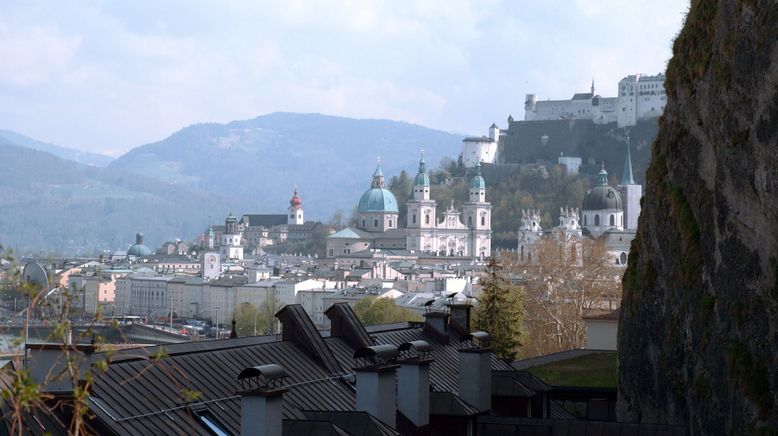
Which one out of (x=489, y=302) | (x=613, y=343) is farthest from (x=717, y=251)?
(x=489, y=302)

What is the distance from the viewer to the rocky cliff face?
13.1m

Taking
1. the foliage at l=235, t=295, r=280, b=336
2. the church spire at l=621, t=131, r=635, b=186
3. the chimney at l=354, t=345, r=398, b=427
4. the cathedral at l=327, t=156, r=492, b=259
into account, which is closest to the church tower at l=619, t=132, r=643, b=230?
the church spire at l=621, t=131, r=635, b=186

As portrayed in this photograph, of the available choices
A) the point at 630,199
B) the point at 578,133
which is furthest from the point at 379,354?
the point at 578,133

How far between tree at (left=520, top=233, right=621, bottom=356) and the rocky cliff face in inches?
1279

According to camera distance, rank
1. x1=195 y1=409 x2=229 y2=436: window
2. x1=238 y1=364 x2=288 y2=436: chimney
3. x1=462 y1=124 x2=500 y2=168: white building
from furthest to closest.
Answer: x1=462 y1=124 x2=500 y2=168: white building
x1=195 y1=409 x2=229 y2=436: window
x1=238 y1=364 x2=288 y2=436: chimney

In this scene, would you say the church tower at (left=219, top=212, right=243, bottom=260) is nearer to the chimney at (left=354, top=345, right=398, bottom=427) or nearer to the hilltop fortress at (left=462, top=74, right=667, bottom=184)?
the hilltop fortress at (left=462, top=74, right=667, bottom=184)

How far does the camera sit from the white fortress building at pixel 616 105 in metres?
161

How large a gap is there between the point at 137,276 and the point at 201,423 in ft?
468

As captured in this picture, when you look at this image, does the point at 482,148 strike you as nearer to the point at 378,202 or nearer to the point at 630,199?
the point at 378,202

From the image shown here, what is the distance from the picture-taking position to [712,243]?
1523 centimetres

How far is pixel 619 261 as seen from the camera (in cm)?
11500

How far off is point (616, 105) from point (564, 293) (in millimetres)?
103935

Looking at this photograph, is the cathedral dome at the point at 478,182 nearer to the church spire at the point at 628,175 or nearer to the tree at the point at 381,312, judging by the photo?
the church spire at the point at 628,175

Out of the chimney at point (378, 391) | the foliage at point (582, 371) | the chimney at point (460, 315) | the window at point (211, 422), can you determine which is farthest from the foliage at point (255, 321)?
the window at point (211, 422)
